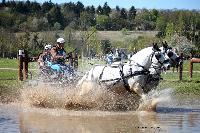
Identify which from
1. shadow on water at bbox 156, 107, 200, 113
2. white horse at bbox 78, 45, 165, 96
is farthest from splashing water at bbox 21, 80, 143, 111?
shadow on water at bbox 156, 107, 200, 113

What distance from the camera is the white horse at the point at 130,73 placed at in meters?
14.1

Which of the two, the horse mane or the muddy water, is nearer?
the muddy water

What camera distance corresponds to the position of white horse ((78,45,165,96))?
14125 mm

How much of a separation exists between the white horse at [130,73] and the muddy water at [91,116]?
335 millimetres

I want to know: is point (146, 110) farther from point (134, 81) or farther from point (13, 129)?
point (13, 129)

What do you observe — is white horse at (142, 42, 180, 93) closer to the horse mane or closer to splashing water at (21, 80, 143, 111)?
the horse mane

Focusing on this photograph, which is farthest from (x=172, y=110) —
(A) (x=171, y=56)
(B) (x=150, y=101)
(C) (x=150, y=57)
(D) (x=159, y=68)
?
(C) (x=150, y=57)

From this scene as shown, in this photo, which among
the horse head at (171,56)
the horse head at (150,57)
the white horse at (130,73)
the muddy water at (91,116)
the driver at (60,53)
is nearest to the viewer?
the muddy water at (91,116)

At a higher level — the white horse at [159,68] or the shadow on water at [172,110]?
the white horse at [159,68]

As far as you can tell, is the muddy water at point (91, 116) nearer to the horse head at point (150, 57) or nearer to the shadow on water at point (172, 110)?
the shadow on water at point (172, 110)

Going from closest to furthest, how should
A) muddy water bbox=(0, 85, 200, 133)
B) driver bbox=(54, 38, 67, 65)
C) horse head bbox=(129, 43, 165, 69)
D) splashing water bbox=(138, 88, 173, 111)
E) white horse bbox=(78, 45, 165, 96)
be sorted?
muddy water bbox=(0, 85, 200, 133)
splashing water bbox=(138, 88, 173, 111)
white horse bbox=(78, 45, 165, 96)
horse head bbox=(129, 43, 165, 69)
driver bbox=(54, 38, 67, 65)

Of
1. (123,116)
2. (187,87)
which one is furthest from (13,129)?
(187,87)

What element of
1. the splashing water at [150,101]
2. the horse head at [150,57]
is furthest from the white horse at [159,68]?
the splashing water at [150,101]

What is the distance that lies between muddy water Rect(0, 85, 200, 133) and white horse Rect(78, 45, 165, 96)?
0.34 metres
